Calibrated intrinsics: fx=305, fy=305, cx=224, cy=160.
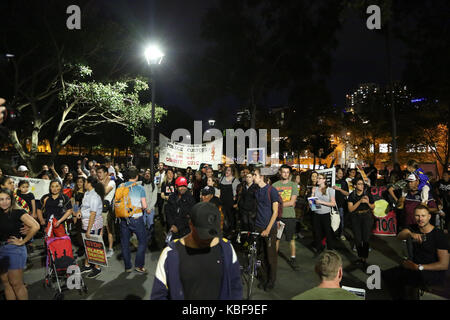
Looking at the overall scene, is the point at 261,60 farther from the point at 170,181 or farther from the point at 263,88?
the point at 170,181

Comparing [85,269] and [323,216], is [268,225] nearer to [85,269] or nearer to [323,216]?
[323,216]

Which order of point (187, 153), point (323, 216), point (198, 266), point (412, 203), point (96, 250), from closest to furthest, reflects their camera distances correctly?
point (198, 266) < point (96, 250) < point (412, 203) < point (323, 216) < point (187, 153)

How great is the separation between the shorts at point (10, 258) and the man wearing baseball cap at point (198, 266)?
2868 mm

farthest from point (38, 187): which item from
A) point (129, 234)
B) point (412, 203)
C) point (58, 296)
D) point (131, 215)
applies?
point (412, 203)

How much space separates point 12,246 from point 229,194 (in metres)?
5.37

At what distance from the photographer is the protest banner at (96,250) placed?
5.27 metres

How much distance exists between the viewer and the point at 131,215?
5.68 m

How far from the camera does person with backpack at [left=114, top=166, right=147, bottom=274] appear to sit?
568 centimetres

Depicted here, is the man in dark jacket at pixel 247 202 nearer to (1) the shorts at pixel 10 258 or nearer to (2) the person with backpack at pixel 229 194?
(2) the person with backpack at pixel 229 194

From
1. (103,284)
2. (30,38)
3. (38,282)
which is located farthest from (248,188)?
(30,38)

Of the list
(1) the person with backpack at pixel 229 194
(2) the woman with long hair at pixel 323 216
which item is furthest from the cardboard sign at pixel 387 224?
(1) the person with backpack at pixel 229 194

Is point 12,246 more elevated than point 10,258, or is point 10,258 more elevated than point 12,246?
point 12,246

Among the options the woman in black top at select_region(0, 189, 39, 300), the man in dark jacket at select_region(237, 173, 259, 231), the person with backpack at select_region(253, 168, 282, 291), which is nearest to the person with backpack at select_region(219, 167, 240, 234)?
the man in dark jacket at select_region(237, 173, 259, 231)

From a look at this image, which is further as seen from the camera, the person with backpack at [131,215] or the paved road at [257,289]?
the person with backpack at [131,215]
